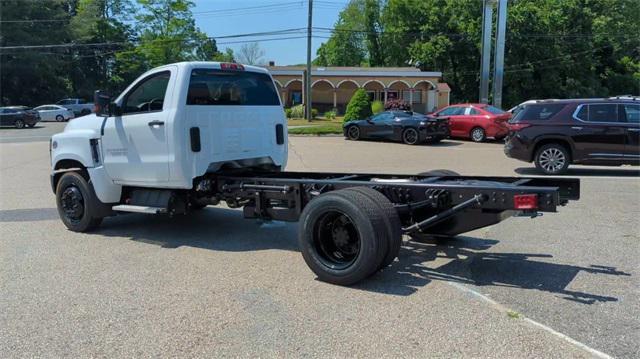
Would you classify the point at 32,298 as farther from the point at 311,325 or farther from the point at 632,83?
the point at 632,83

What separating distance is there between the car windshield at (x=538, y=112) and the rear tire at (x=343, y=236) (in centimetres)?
894

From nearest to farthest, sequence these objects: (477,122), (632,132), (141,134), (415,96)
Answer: (141,134), (632,132), (477,122), (415,96)

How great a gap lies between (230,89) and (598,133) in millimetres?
8909

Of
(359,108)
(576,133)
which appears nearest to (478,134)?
(359,108)

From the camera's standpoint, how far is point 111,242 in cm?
696

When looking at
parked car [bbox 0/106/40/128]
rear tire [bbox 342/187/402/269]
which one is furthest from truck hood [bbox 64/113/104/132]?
parked car [bbox 0/106/40/128]

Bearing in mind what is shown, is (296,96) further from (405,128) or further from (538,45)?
(405,128)

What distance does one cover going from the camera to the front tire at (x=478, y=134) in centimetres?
2236

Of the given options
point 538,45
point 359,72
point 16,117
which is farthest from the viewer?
point 538,45

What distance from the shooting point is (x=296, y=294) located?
494 cm

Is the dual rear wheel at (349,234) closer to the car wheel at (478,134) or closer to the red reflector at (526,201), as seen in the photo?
the red reflector at (526,201)

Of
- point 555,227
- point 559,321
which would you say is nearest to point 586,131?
point 555,227

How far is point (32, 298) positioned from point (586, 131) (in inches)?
450

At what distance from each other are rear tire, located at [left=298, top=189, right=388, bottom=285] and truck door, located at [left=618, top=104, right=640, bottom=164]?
929 cm
